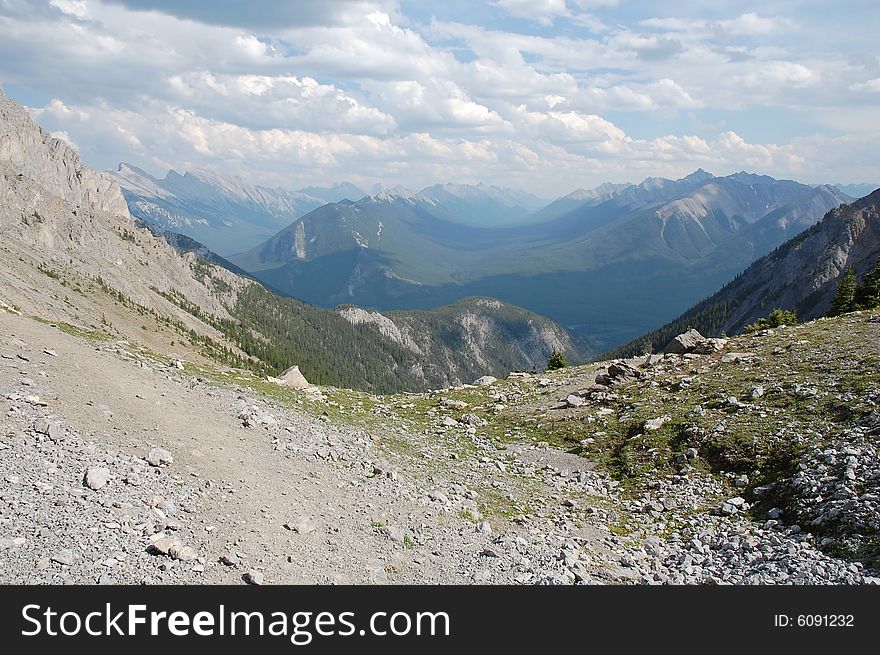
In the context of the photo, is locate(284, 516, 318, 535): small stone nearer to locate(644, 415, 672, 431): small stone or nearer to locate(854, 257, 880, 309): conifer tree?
locate(644, 415, 672, 431): small stone

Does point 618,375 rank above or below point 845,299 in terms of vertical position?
below

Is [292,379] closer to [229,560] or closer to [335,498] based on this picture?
[335,498]

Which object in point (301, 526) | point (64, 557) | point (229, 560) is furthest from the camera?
point (301, 526)

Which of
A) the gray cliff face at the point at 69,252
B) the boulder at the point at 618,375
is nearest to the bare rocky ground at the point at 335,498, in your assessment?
the boulder at the point at 618,375

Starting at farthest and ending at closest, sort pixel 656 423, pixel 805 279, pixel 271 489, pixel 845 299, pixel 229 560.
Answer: pixel 805 279
pixel 845 299
pixel 656 423
pixel 271 489
pixel 229 560

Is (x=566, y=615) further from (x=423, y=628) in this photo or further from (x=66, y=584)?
(x=66, y=584)

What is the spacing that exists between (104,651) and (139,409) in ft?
34.4

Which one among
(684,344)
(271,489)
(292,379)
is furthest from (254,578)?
(684,344)

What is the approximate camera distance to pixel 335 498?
48.0 feet

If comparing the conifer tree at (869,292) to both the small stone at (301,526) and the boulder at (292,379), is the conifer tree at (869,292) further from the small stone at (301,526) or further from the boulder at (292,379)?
the small stone at (301,526)

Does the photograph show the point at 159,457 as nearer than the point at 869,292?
Yes

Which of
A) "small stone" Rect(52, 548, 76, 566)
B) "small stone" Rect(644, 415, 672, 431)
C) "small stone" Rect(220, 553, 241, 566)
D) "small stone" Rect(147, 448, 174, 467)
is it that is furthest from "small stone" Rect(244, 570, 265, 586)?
"small stone" Rect(644, 415, 672, 431)

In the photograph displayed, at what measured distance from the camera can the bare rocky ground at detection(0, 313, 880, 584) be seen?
1057cm

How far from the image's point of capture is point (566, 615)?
9641 millimetres
